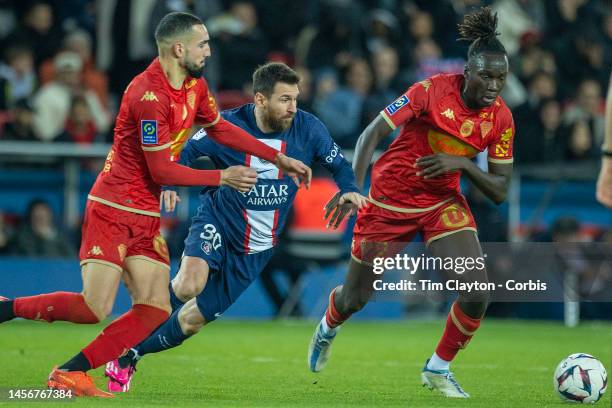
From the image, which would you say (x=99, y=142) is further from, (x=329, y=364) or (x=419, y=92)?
(x=419, y=92)

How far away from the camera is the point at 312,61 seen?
695 inches

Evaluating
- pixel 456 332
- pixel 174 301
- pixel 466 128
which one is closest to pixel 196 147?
pixel 174 301

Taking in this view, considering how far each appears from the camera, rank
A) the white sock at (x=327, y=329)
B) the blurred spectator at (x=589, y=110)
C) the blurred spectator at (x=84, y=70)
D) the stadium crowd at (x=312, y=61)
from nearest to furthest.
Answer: the white sock at (x=327, y=329) → the stadium crowd at (x=312, y=61) → the blurred spectator at (x=84, y=70) → the blurred spectator at (x=589, y=110)

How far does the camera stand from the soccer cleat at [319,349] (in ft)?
31.1

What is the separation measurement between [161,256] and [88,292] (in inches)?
21.6

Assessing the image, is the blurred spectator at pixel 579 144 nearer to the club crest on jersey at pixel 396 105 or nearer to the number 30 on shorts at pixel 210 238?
the club crest on jersey at pixel 396 105

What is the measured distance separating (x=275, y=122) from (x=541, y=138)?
29.1 feet

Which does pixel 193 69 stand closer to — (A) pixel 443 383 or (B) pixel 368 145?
(B) pixel 368 145

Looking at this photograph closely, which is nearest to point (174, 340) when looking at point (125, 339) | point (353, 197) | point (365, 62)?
point (125, 339)

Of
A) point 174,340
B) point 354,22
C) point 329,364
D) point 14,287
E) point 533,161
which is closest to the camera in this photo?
point 174,340

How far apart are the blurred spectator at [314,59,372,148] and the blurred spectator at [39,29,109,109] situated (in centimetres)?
286

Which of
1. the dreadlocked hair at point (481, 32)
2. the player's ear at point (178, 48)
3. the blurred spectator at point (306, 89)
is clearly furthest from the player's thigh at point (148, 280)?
the blurred spectator at point (306, 89)

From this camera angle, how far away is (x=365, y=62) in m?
17.4

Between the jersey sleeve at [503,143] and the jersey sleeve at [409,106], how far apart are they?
1.80 feet
